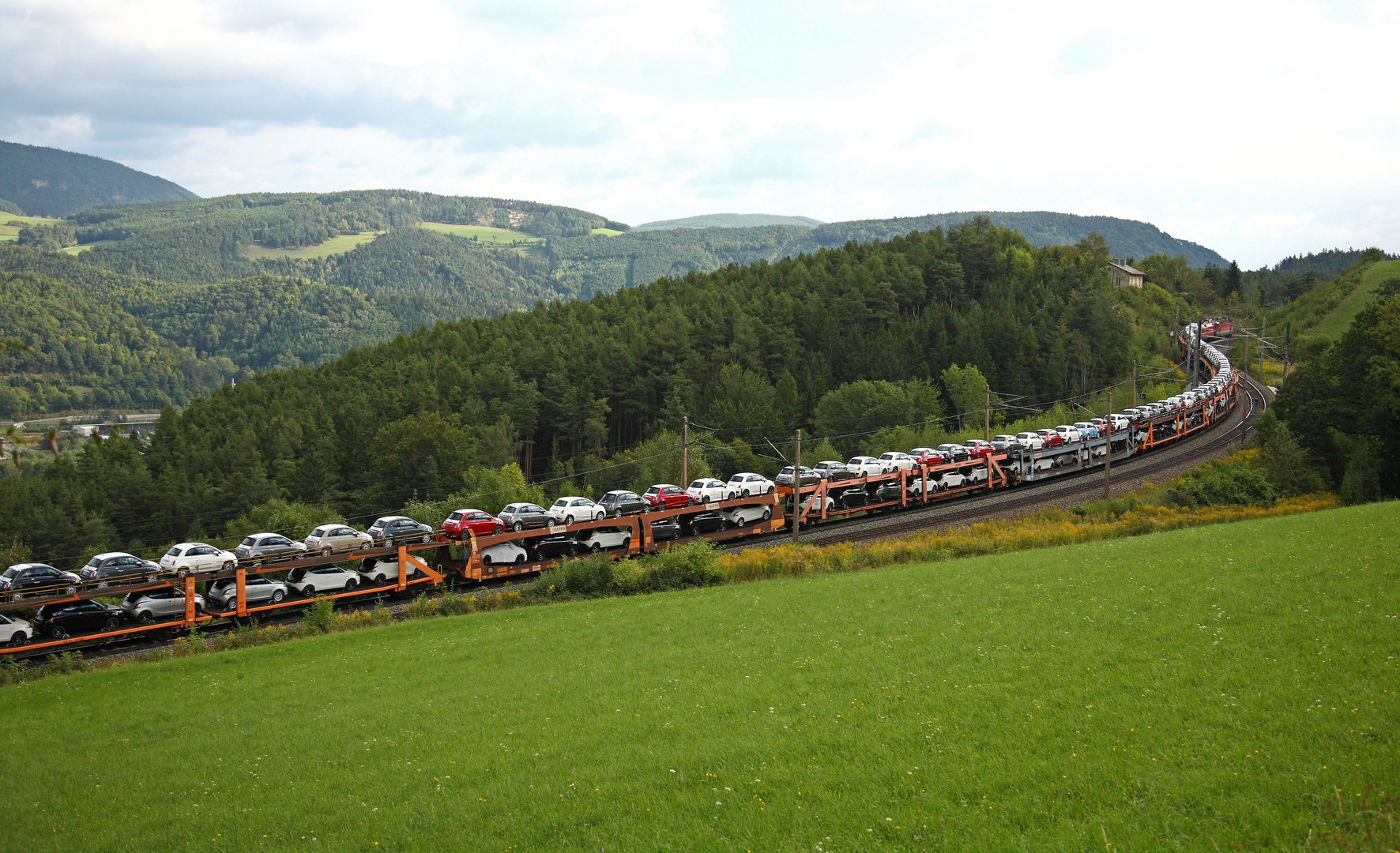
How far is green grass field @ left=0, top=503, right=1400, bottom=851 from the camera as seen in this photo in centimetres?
966

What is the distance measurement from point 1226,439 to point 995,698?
65.9 metres

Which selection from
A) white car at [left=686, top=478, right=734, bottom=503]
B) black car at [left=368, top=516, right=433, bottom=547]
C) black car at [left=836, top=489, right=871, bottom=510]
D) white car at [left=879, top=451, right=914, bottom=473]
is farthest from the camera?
white car at [left=879, top=451, right=914, bottom=473]

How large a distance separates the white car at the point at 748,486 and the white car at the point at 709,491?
39 cm

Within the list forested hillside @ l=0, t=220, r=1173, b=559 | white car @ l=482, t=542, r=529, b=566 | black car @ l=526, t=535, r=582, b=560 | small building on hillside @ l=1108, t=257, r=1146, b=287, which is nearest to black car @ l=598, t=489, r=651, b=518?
black car @ l=526, t=535, r=582, b=560

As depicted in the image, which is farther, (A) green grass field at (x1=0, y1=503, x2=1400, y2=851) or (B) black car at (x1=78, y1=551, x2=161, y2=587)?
(B) black car at (x1=78, y1=551, x2=161, y2=587)

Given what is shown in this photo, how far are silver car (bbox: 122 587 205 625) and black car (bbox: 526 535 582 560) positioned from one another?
13636 mm

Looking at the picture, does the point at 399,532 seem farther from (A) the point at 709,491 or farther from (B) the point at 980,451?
(B) the point at 980,451

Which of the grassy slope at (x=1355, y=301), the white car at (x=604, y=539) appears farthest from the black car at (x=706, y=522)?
the grassy slope at (x=1355, y=301)

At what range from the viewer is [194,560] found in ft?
106

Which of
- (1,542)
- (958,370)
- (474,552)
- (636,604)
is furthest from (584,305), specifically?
(636,604)

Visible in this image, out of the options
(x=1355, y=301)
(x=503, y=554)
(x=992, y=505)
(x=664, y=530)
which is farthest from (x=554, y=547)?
(x=1355, y=301)

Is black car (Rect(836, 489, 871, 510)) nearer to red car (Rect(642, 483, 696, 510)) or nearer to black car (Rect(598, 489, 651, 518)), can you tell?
red car (Rect(642, 483, 696, 510))

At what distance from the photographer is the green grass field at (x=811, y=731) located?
9.66 m

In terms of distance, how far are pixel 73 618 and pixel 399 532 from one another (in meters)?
12.3
